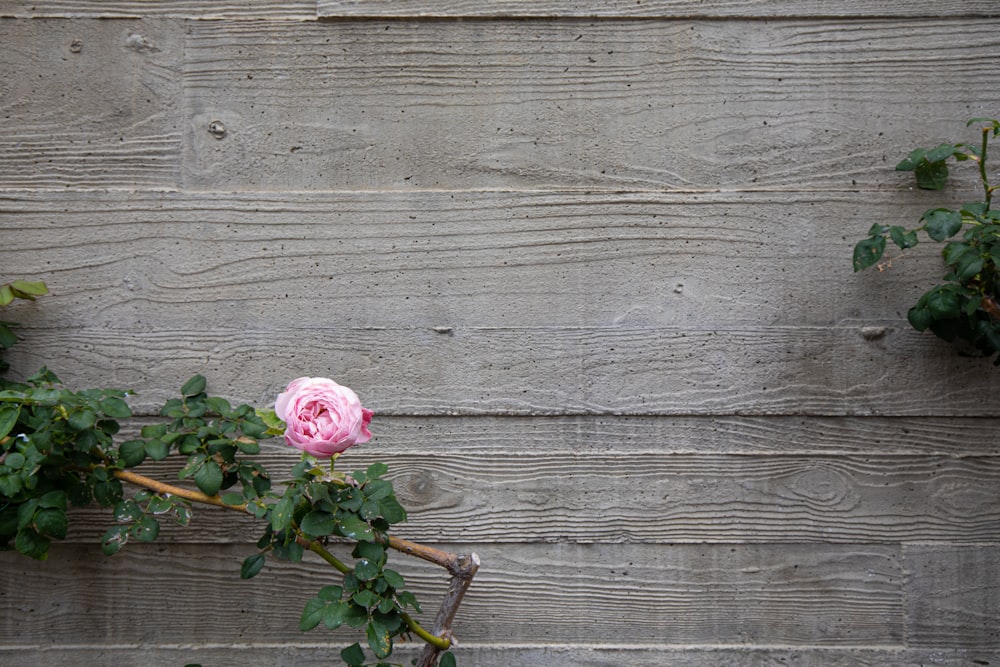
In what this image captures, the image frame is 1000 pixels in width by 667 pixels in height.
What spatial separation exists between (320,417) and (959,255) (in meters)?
1.04

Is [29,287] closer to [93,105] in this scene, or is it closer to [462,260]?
[93,105]

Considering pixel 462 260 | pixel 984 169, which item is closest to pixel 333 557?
pixel 462 260

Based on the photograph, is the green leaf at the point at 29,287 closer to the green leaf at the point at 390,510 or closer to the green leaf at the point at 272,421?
the green leaf at the point at 272,421

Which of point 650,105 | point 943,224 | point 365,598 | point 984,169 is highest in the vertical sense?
point 650,105

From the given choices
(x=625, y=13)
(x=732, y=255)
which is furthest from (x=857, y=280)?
(x=625, y=13)

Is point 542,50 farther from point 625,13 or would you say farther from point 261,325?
point 261,325

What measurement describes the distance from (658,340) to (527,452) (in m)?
0.31

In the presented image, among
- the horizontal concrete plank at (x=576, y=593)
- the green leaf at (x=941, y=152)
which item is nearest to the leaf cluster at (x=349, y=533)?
the horizontal concrete plank at (x=576, y=593)

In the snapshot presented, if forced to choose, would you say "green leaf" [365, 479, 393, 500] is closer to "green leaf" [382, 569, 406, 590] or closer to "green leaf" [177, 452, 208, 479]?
"green leaf" [382, 569, 406, 590]

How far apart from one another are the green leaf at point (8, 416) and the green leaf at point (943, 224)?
143 cm

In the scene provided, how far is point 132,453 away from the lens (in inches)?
49.7

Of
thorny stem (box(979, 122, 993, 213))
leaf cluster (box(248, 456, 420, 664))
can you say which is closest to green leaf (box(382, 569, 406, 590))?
leaf cluster (box(248, 456, 420, 664))

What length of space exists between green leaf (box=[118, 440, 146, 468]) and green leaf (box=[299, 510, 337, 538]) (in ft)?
1.00

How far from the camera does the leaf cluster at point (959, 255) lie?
1.27 metres
